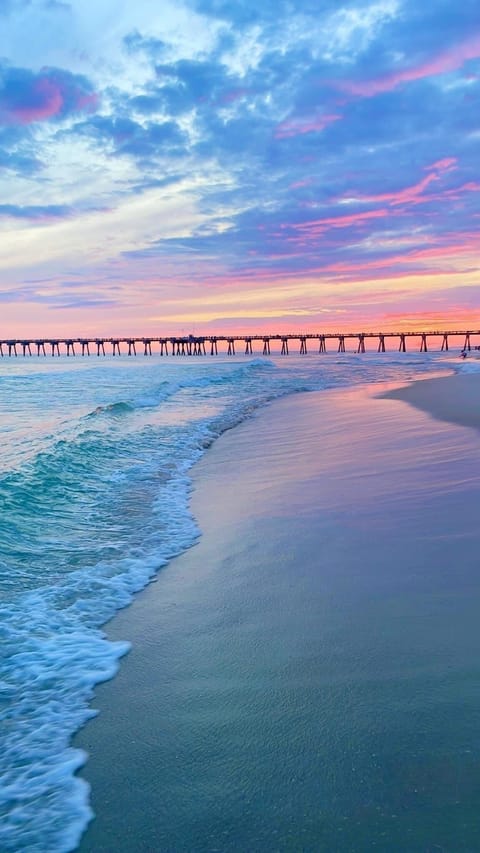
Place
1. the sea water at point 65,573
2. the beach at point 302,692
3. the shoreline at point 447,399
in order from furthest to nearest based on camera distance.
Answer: the shoreline at point 447,399, the sea water at point 65,573, the beach at point 302,692

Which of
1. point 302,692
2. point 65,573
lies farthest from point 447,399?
point 302,692

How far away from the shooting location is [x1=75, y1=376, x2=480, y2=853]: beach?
2203 millimetres

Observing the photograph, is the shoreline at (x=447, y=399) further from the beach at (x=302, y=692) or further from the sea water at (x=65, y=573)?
the beach at (x=302, y=692)

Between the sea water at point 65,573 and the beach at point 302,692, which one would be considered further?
the sea water at point 65,573

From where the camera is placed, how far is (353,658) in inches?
129

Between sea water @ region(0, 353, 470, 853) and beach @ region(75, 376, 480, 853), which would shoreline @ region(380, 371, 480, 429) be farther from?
beach @ region(75, 376, 480, 853)

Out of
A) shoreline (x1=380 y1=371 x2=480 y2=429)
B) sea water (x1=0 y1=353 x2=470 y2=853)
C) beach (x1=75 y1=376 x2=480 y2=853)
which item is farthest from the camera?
shoreline (x1=380 y1=371 x2=480 y2=429)

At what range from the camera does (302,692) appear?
9.84 feet

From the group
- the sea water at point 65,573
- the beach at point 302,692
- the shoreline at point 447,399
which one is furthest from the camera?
the shoreline at point 447,399

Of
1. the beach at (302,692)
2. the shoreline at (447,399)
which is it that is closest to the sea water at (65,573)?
the beach at (302,692)

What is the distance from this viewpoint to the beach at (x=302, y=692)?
220 centimetres

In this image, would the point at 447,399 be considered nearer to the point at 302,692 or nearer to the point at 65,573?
the point at 65,573

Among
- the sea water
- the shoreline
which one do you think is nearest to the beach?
the sea water

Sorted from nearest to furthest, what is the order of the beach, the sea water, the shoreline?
the beach, the sea water, the shoreline
